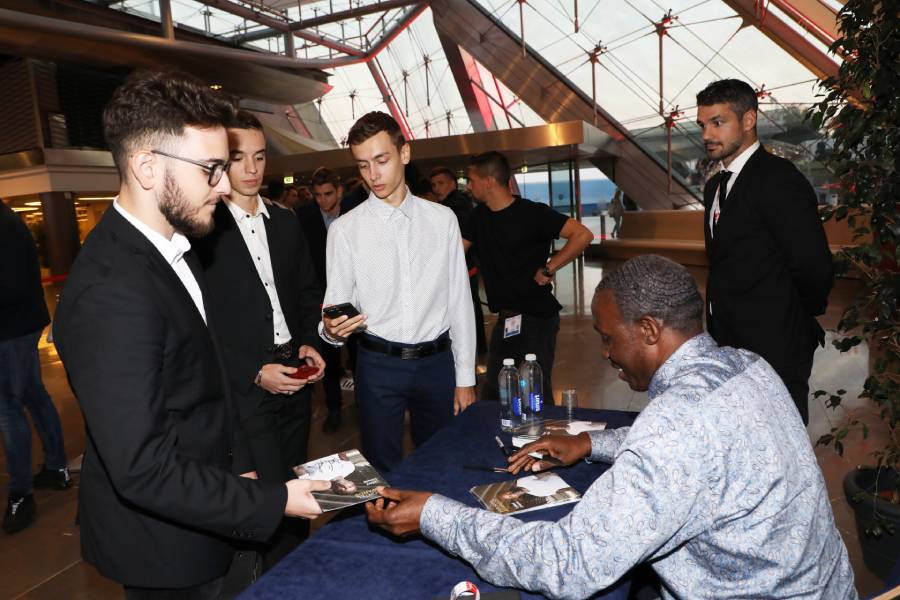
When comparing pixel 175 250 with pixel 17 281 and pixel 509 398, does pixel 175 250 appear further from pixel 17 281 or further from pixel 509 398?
pixel 17 281

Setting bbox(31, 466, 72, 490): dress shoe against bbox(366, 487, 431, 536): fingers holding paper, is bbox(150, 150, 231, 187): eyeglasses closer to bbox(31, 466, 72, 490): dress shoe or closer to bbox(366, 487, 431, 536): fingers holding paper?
bbox(366, 487, 431, 536): fingers holding paper

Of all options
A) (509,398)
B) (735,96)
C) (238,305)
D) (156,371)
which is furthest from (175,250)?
(735,96)

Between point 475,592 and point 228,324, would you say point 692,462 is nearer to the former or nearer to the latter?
point 475,592

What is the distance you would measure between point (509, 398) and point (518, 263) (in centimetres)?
156

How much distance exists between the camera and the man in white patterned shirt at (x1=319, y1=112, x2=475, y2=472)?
2490 mm

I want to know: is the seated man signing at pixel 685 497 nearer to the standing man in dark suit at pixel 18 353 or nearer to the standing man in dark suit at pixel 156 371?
the standing man in dark suit at pixel 156 371

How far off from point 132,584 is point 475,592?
776 millimetres

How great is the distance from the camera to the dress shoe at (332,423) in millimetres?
4605

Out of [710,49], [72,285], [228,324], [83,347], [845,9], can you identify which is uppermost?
[710,49]

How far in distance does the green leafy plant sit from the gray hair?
5.17 ft

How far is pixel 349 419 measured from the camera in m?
4.86

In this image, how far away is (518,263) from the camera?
3.64 metres

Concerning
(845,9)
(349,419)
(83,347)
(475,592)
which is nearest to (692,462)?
(475,592)

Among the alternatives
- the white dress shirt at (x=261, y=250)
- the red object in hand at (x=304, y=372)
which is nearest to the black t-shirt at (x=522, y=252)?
the white dress shirt at (x=261, y=250)
